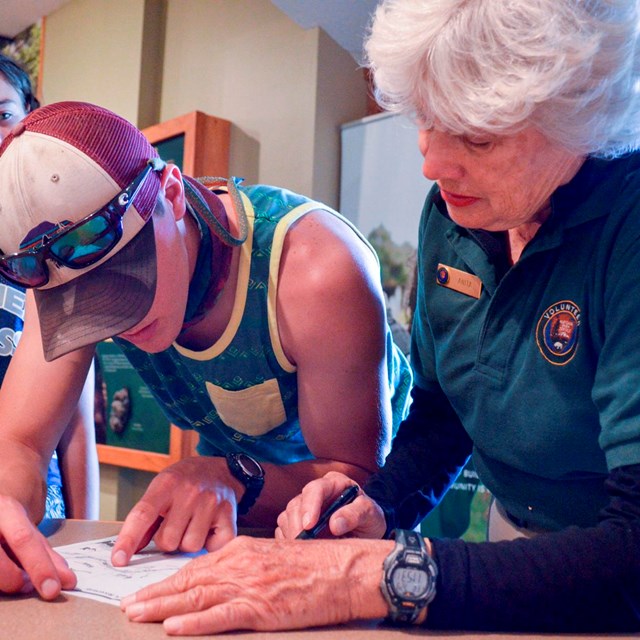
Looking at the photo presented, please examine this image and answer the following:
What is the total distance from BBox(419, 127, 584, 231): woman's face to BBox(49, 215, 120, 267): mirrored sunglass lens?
46 cm

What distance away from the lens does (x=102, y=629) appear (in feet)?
2.59

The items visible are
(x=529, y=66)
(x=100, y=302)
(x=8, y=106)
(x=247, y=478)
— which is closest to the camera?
(x=529, y=66)

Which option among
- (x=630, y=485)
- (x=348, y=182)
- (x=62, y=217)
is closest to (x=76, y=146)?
(x=62, y=217)

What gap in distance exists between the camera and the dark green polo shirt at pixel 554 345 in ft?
2.84

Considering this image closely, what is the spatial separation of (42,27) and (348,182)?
102 inches

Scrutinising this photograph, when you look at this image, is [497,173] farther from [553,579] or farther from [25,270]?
[25,270]

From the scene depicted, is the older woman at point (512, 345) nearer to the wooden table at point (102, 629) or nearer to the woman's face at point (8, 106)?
the wooden table at point (102, 629)

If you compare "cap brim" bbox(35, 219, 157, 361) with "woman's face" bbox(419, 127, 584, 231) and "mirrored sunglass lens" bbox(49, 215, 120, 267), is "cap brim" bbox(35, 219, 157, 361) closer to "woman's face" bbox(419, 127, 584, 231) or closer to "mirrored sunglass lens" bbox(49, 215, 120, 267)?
"mirrored sunglass lens" bbox(49, 215, 120, 267)

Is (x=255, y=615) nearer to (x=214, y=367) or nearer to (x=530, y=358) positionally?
(x=530, y=358)

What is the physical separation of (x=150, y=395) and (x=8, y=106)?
201 cm

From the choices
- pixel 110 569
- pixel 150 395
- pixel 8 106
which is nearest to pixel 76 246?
pixel 110 569

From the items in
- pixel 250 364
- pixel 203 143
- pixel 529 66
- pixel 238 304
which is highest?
pixel 203 143

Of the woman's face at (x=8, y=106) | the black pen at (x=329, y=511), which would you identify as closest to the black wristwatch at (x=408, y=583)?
the black pen at (x=329, y=511)

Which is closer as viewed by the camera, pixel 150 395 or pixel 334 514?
pixel 334 514
